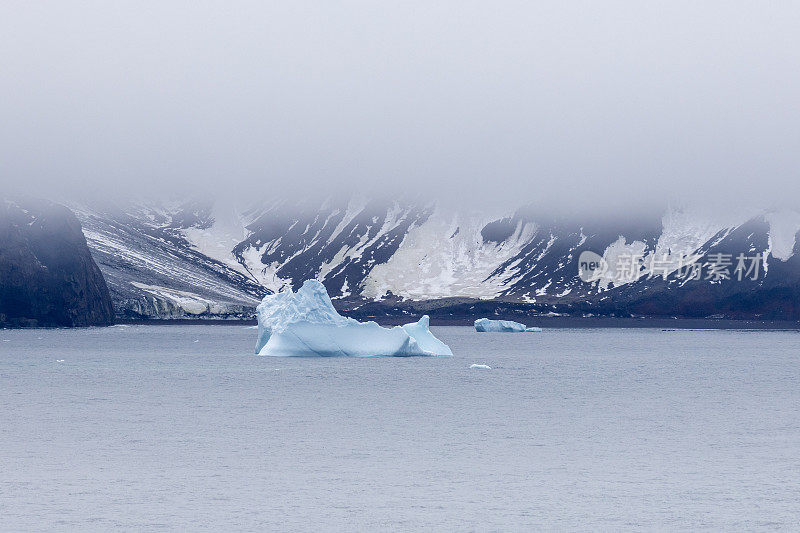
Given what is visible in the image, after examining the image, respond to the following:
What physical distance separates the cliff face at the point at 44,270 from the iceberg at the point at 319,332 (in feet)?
336

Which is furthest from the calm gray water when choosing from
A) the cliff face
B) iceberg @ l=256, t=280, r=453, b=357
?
the cliff face

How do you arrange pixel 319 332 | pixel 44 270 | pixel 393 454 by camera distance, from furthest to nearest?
pixel 44 270 < pixel 319 332 < pixel 393 454

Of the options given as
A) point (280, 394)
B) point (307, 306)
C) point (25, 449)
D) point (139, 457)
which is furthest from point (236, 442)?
point (307, 306)

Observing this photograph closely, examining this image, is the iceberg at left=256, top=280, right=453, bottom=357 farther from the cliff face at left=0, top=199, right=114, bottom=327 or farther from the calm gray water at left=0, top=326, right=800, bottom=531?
the cliff face at left=0, top=199, right=114, bottom=327

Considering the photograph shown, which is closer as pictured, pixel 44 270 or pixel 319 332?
pixel 319 332

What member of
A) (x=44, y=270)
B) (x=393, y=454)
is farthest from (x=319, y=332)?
(x=44, y=270)

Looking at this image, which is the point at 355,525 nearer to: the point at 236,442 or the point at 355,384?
the point at 236,442

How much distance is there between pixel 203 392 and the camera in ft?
172

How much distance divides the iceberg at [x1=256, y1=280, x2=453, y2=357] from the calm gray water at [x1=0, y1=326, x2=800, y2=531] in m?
9.95

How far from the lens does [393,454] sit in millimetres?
30062

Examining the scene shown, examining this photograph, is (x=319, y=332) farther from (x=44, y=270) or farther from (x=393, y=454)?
(x=44, y=270)

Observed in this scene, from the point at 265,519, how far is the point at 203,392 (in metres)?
32.7

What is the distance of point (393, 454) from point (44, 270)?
15682 centimetres

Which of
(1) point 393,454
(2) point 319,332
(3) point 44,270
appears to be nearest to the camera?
(1) point 393,454
